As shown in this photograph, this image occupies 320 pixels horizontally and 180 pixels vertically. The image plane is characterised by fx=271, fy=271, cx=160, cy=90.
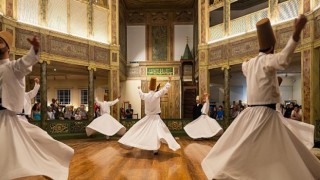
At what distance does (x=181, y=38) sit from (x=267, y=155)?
1315 centimetres

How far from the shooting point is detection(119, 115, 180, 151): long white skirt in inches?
226

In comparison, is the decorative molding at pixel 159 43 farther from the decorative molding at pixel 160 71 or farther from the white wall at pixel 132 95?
the white wall at pixel 132 95

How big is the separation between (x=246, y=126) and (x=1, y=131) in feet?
7.83

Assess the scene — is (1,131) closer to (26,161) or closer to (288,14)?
(26,161)

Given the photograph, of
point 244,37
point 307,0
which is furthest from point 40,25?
point 307,0

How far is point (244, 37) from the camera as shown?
10078 millimetres

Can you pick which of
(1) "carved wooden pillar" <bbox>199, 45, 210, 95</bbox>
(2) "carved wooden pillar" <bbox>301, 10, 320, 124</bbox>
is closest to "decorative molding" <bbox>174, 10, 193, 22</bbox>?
(1) "carved wooden pillar" <bbox>199, 45, 210, 95</bbox>

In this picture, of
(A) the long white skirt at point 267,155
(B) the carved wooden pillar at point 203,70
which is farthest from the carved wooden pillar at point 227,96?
(A) the long white skirt at point 267,155

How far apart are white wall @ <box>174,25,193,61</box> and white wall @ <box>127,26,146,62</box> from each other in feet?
5.89

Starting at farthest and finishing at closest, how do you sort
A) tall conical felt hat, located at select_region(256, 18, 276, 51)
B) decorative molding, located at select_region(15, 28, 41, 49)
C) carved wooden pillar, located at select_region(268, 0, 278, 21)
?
carved wooden pillar, located at select_region(268, 0, 278, 21) → decorative molding, located at select_region(15, 28, 41, 49) → tall conical felt hat, located at select_region(256, 18, 276, 51)

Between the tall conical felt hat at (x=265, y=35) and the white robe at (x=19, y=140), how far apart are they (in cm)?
229

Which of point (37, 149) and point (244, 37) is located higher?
point (244, 37)

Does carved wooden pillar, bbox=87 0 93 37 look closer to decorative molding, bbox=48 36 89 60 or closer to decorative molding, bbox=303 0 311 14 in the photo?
decorative molding, bbox=48 36 89 60

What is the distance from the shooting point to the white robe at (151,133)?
5.76 metres
